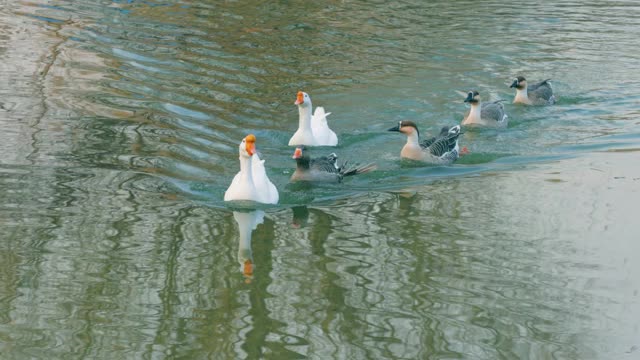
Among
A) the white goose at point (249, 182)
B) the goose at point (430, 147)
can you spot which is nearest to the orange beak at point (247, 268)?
the white goose at point (249, 182)

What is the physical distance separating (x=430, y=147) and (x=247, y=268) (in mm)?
5581

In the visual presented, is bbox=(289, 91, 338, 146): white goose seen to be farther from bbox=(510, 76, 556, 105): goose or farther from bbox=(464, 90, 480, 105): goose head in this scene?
bbox=(510, 76, 556, 105): goose

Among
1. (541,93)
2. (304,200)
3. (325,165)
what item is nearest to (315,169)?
(325,165)

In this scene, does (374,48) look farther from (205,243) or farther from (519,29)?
(205,243)

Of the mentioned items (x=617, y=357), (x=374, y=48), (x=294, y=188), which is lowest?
(x=617, y=357)

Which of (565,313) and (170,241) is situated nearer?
(565,313)

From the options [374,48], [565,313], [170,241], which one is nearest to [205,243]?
[170,241]

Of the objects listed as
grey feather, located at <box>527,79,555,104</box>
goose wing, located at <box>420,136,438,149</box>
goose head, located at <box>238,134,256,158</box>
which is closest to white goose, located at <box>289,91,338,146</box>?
goose wing, located at <box>420,136,438,149</box>

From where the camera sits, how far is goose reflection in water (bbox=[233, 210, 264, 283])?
421 inches

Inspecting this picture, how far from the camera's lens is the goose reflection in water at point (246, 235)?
10.7 m

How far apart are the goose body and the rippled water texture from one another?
228mm

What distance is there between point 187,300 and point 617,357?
12.6 ft

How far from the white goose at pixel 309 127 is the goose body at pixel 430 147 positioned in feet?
3.63

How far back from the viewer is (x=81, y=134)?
1546 centimetres
